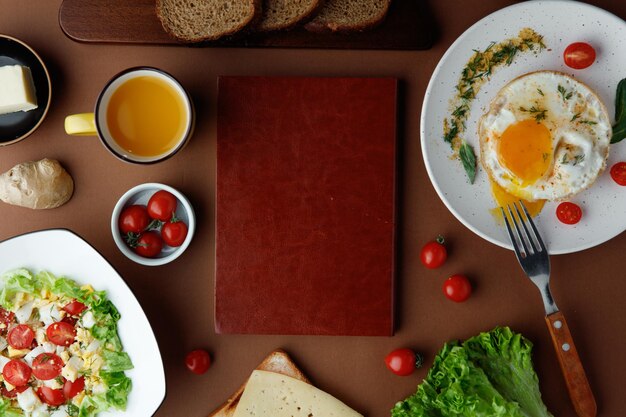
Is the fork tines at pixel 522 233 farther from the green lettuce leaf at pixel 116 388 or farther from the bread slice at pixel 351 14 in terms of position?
the green lettuce leaf at pixel 116 388

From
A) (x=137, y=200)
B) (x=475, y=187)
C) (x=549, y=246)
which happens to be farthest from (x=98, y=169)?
(x=549, y=246)

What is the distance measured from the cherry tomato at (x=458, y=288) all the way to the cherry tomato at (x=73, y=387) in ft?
4.20

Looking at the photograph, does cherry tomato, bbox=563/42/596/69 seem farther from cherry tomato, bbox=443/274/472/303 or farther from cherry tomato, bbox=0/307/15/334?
cherry tomato, bbox=0/307/15/334

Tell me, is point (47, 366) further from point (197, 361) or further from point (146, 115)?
point (146, 115)

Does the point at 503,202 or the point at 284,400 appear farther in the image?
the point at 284,400

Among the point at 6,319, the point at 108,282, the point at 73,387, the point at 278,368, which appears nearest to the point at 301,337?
the point at 278,368

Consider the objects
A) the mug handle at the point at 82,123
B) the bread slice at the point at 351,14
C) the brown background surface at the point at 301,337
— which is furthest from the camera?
the brown background surface at the point at 301,337

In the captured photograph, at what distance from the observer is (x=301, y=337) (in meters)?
2.25

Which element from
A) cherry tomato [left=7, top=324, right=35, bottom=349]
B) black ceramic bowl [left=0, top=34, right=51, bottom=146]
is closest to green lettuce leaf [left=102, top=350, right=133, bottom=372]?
cherry tomato [left=7, top=324, right=35, bottom=349]

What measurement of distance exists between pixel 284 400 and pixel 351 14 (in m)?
1.34

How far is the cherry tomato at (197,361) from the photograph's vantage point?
7.22 feet

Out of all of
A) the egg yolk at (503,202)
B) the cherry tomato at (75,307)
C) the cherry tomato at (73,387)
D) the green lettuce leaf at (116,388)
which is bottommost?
the cherry tomato at (73,387)

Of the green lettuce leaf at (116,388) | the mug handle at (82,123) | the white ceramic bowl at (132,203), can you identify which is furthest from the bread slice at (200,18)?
the green lettuce leaf at (116,388)

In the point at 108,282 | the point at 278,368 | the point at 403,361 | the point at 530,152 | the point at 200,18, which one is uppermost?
the point at 200,18
